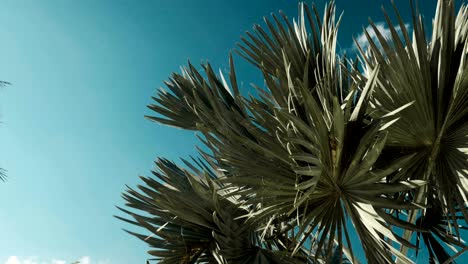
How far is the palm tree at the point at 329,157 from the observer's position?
2.12 meters

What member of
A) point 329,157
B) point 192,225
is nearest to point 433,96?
point 329,157

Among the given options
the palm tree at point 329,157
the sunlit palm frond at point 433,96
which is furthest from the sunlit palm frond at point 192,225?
the sunlit palm frond at point 433,96

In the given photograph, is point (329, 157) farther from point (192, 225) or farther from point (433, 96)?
point (192, 225)

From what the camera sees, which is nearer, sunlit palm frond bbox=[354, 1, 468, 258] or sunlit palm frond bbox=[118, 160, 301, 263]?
sunlit palm frond bbox=[354, 1, 468, 258]

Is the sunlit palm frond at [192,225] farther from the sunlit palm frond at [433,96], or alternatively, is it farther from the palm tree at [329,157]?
the sunlit palm frond at [433,96]

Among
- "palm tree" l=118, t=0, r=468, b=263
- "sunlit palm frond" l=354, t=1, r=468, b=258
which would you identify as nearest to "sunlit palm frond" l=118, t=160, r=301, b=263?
"palm tree" l=118, t=0, r=468, b=263

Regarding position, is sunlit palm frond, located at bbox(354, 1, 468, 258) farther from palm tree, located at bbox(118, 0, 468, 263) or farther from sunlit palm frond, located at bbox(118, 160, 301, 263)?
sunlit palm frond, located at bbox(118, 160, 301, 263)

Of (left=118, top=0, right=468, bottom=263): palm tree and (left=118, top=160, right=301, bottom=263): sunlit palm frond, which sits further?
(left=118, top=160, right=301, bottom=263): sunlit palm frond

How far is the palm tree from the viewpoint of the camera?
212 centimetres

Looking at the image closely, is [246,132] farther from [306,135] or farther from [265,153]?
[306,135]

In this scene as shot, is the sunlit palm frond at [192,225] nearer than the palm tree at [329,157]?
No

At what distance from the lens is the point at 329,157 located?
2146 millimetres

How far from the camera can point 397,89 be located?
96.9 inches

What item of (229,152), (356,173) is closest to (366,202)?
(356,173)
